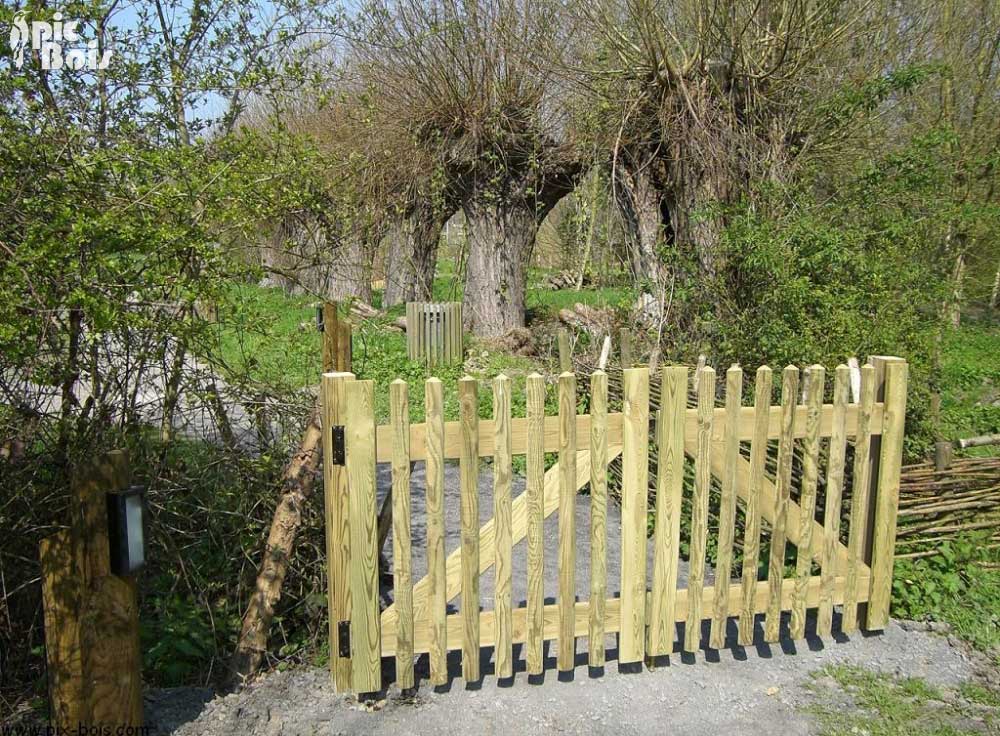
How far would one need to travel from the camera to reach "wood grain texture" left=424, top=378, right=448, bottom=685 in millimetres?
3168

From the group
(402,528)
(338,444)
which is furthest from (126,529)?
(402,528)

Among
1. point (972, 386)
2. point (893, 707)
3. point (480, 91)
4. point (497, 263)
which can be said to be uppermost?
point (480, 91)

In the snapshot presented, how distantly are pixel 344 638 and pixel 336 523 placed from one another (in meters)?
0.49

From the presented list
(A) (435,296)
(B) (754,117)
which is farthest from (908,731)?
(A) (435,296)

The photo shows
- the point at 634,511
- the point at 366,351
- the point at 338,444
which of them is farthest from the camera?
the point at 366,351

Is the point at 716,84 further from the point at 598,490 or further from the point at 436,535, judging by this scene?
the point at 436,535

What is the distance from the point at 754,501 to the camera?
3.73 metres

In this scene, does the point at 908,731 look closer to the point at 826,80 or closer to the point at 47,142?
Result: the point at 47,142

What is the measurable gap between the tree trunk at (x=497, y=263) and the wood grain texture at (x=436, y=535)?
418 inches

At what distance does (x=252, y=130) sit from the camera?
404 cm

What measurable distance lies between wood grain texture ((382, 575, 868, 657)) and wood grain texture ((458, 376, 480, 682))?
7 centimetres

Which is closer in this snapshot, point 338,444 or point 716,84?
point 338,444

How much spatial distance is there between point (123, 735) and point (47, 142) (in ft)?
7.49

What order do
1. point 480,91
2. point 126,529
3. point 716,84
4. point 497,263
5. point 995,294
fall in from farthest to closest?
point 995,294
point 497,263
point 480,91
point 716,84
point 126,529
